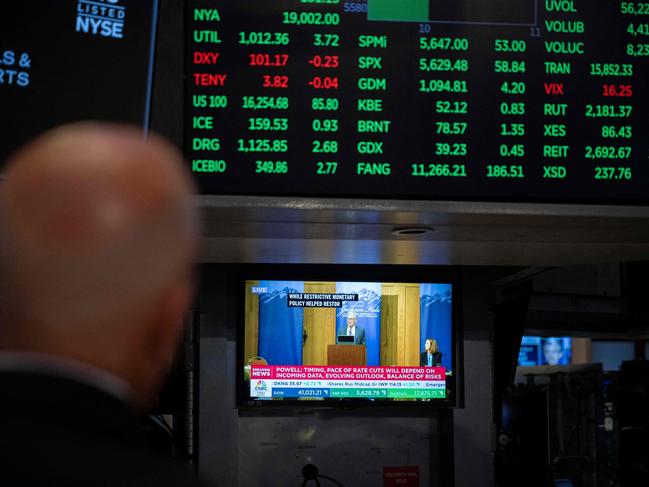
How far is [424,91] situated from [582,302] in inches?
219

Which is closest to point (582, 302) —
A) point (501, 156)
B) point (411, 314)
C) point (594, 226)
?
point (411, 314)

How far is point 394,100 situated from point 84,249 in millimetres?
2346

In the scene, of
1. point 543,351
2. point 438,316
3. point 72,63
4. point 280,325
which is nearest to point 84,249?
point 72,63

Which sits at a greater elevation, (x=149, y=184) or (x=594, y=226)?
(x=594, y=226)

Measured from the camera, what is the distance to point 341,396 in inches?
195

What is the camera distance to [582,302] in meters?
8.03

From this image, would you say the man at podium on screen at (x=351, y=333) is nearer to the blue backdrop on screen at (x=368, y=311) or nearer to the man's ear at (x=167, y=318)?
the blue backdrop on screen at (x=368, y=311)

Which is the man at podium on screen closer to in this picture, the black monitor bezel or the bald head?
the black monitor bezel

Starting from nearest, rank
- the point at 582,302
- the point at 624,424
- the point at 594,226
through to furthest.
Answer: the point at 594,226, the point at 582,302, the point at 624,424

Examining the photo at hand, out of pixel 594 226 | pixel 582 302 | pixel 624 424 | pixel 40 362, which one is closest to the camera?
pixel 40 362

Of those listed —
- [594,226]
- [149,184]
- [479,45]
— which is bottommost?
[149,184]

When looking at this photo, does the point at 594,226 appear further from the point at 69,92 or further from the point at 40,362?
the point at 40,362

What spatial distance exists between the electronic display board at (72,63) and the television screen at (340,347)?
2255mm

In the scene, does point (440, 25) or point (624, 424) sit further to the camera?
point (624, 424)
